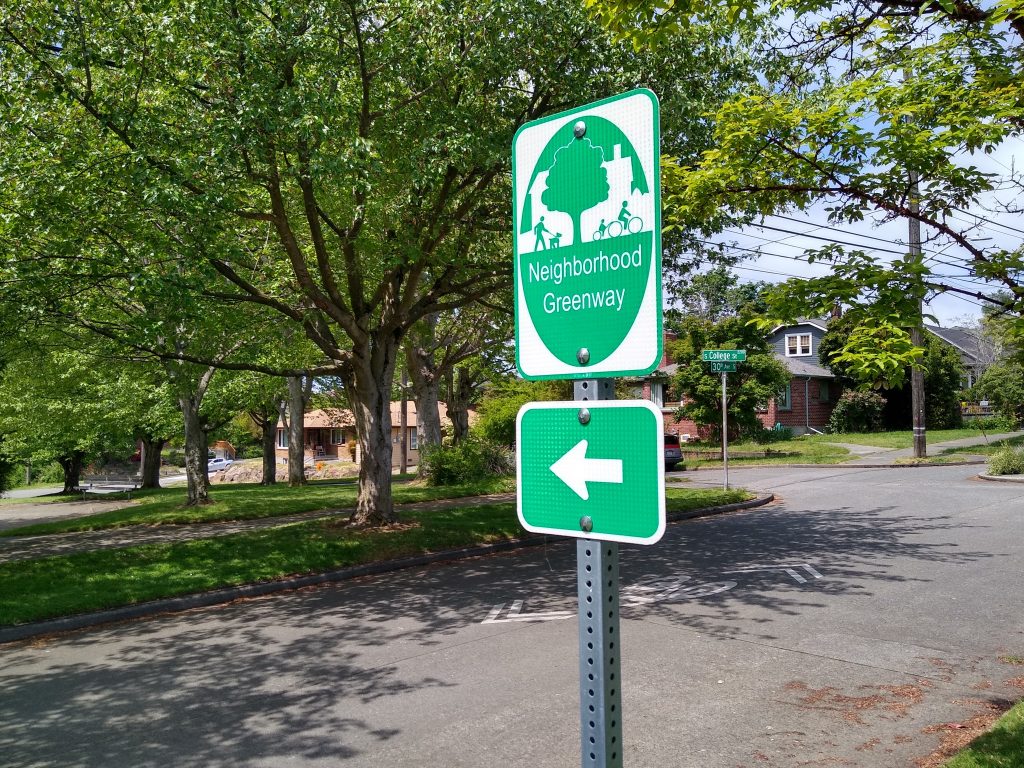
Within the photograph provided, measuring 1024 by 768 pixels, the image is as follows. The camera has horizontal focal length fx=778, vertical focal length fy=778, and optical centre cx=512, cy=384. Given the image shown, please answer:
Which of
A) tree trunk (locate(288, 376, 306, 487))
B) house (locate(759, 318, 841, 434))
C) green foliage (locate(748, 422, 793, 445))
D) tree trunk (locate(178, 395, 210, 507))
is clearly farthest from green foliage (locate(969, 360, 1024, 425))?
tree trunk (locate(178, 395, 210, 507))

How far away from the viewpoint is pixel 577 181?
2152 mm

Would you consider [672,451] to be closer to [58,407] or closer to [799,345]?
[799,345]

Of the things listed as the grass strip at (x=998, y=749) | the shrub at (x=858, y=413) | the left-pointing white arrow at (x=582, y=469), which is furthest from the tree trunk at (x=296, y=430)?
the shrub at (x=858, y=413)

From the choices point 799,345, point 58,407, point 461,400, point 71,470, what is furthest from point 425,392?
point 799,345

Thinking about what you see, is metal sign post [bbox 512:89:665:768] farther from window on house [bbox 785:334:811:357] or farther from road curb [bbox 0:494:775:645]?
window on house [bbox 785:334:811:357]

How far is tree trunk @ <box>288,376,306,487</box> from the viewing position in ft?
88.8

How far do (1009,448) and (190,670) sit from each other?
2381 centimetres

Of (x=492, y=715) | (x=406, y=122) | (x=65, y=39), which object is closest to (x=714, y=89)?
(x=406, y=122)

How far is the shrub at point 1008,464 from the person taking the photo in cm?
2191

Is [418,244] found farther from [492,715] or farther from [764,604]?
[492,715]

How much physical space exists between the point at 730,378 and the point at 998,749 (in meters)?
31.2

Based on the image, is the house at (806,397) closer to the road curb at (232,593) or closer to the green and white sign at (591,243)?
the road curb at (232,593)

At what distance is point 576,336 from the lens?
6.91 feet

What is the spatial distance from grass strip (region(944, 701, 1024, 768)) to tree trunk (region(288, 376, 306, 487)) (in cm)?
2428
